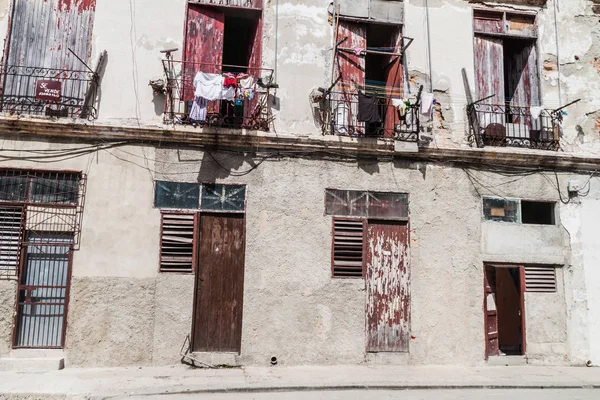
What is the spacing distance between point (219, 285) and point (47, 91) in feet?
14.5

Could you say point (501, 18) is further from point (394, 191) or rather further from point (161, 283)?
point (161, 283)

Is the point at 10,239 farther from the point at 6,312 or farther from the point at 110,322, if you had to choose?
the point at 110,322

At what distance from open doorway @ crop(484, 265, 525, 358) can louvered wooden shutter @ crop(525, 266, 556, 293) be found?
0.44ft

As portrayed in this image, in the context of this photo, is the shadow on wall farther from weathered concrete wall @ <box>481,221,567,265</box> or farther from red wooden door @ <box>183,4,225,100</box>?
weathered concrete wall @ <box>481,221,567,265</box>

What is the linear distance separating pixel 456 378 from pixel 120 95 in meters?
7.48

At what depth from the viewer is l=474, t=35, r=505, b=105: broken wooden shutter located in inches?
420

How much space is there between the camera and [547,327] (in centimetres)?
998

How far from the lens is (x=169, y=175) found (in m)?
9.23

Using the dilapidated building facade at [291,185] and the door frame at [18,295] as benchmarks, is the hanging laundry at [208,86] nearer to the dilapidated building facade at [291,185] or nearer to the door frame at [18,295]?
the dilapidated building facade at [291,185]

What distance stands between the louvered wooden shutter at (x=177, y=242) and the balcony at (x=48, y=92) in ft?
7.55

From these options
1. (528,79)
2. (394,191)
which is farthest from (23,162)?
(528,79)

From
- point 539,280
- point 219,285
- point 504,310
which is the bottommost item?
point 504,310

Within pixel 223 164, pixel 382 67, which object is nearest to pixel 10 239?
pixel 223 164

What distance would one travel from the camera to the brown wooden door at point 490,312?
988 cm
